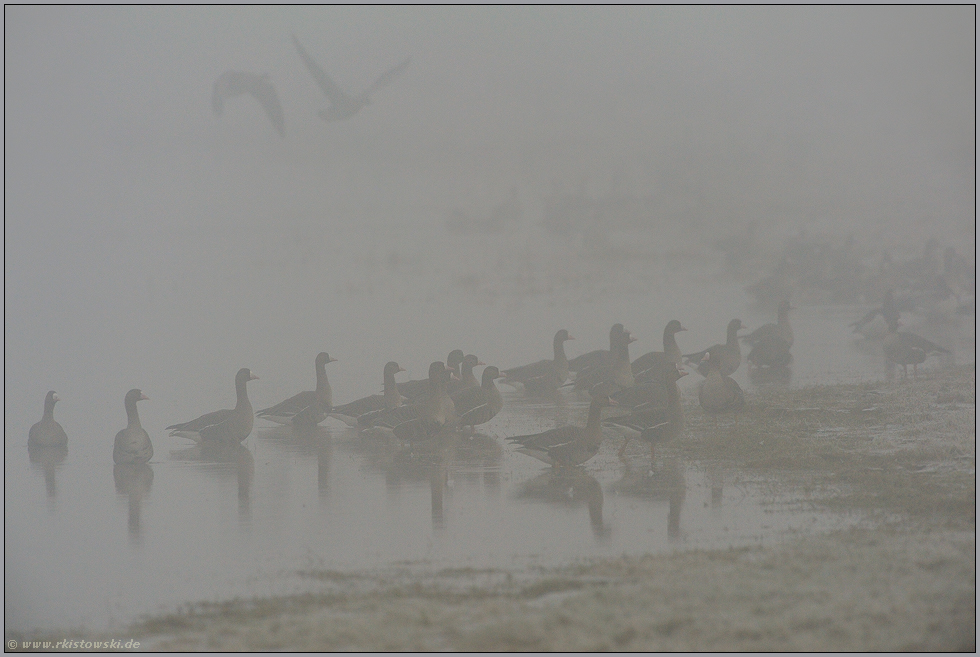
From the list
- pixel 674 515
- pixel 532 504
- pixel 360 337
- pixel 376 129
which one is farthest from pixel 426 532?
pixel 376 129

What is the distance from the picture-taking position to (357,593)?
8.20 metres

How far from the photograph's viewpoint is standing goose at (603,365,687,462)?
38.9 ft

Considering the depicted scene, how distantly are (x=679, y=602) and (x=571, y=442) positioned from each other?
4014 millimetres

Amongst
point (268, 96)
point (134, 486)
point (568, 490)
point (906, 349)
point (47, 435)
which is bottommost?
point (568, 490)

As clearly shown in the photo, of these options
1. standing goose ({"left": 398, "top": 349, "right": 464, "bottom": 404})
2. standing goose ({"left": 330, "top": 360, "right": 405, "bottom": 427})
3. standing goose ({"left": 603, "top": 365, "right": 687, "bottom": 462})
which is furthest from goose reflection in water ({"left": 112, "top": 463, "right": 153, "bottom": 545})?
standing goose ({"left": 603, "top": 365, "right": 687, "bottom": 462})

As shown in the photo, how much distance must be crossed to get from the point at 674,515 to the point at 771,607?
2.46 metres

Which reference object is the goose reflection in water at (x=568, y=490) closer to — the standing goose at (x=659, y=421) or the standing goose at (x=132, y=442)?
the standing goose at (x=659, y=421)

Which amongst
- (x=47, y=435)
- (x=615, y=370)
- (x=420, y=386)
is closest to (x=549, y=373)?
(x=615, y=370)

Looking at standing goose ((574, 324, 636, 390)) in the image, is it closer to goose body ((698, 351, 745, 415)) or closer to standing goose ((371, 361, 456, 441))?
goose body ((698, 351, 745, 415))

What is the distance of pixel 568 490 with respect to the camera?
11039 mm

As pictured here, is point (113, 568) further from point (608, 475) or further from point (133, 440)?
point (608, 475)

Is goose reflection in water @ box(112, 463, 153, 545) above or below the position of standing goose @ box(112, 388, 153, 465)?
below

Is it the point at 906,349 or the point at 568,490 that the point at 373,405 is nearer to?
the point at 568,490

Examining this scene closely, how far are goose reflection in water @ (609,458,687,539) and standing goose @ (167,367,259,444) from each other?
4737 mm
